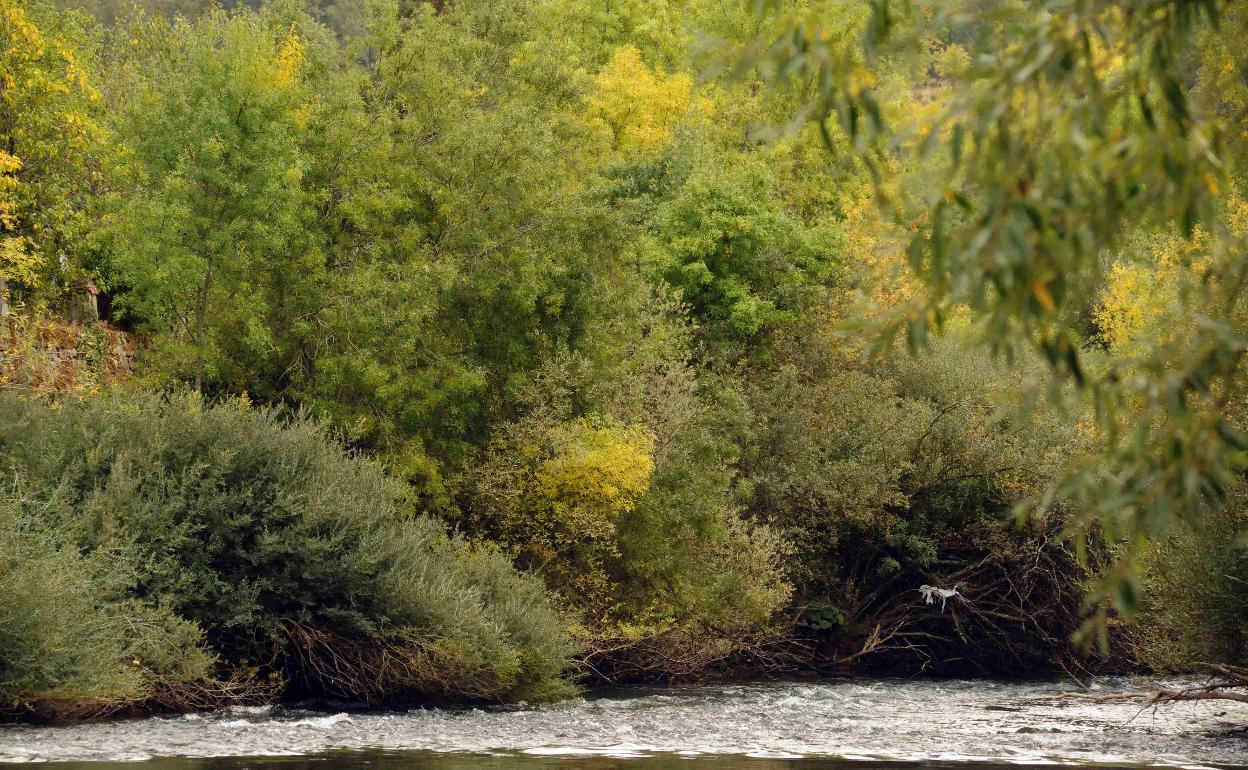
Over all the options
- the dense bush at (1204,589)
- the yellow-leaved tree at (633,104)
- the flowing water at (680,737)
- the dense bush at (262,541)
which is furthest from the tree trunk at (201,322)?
the yellow-leaved tree at (633,104)

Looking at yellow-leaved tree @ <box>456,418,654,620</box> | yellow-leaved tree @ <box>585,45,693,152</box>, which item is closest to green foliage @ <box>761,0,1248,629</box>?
yellow-leaved tree @ <box>456,418,654,620</box>

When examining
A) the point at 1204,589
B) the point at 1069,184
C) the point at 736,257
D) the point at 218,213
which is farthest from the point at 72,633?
the point at 736,257

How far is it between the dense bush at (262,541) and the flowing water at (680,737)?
1.14 metres

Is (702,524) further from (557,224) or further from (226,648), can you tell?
(226,648)

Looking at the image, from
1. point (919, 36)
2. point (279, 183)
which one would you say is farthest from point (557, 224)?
point (919, 36)

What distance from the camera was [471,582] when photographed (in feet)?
90.3

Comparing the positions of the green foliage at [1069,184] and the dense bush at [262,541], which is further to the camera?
the dense bush at [262,541]

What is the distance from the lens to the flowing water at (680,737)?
1783 cm

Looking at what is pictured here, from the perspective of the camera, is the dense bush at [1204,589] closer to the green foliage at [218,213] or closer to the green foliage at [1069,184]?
the green foliage at [218,213]

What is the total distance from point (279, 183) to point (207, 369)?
403 cm

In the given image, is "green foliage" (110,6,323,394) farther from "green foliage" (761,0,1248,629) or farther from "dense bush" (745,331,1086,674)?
"green foliage" (761,0,1248,629)

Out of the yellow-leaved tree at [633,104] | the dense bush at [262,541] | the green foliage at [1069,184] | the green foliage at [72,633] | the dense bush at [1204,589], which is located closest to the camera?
the green foliage at [1069,184]

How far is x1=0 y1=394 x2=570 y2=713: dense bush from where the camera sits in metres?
23.0

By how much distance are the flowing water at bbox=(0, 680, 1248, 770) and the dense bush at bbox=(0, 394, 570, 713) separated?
3.76ft
